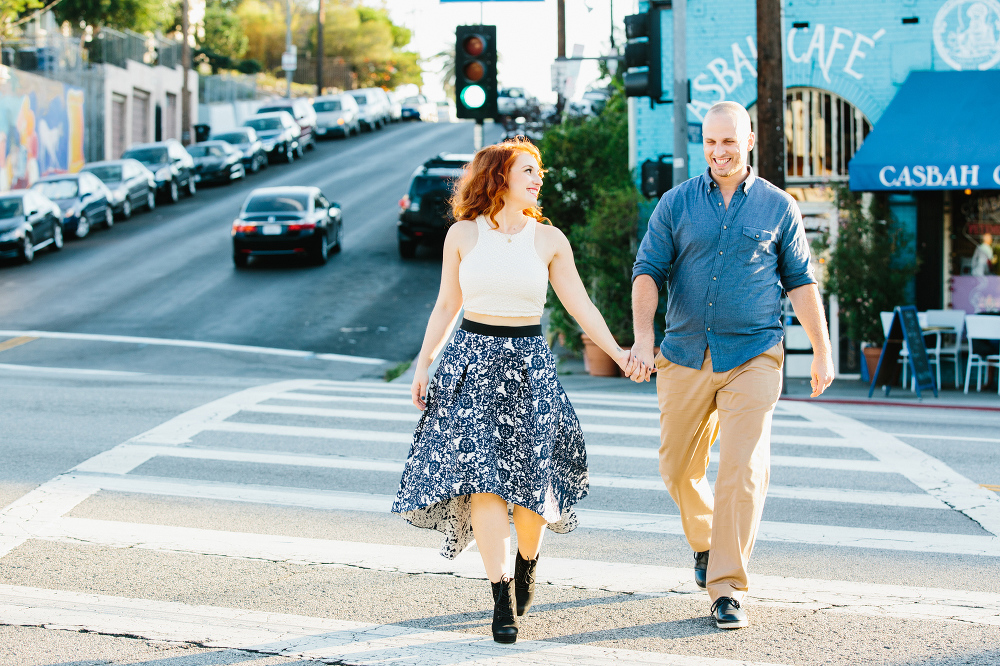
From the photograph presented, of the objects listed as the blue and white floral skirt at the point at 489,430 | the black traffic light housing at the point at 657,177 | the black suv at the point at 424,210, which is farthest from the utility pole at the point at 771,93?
the black suv at the point at 424,210

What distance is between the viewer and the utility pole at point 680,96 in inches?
540

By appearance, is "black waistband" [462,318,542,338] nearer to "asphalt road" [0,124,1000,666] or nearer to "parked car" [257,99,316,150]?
"asphalt road" [0,124,1000,666]

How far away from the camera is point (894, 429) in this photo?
381 inches

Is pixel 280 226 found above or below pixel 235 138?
below

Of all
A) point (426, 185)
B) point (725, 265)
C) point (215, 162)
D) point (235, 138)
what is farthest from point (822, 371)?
point (235, 138)

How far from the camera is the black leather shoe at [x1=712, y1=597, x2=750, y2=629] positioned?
14.5 ft

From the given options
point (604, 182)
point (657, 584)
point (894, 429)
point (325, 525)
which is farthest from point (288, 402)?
point (604, 182)

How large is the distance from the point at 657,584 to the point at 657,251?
4.83 feet

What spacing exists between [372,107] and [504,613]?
5161 cm

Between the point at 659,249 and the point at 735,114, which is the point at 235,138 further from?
the point at 735,114

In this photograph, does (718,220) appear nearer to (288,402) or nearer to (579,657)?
(579,657)

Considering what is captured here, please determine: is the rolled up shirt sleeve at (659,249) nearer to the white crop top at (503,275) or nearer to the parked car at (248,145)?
the white crop top at (503,275)

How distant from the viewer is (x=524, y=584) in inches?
181

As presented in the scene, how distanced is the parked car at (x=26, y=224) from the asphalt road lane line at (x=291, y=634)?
2076 cm
